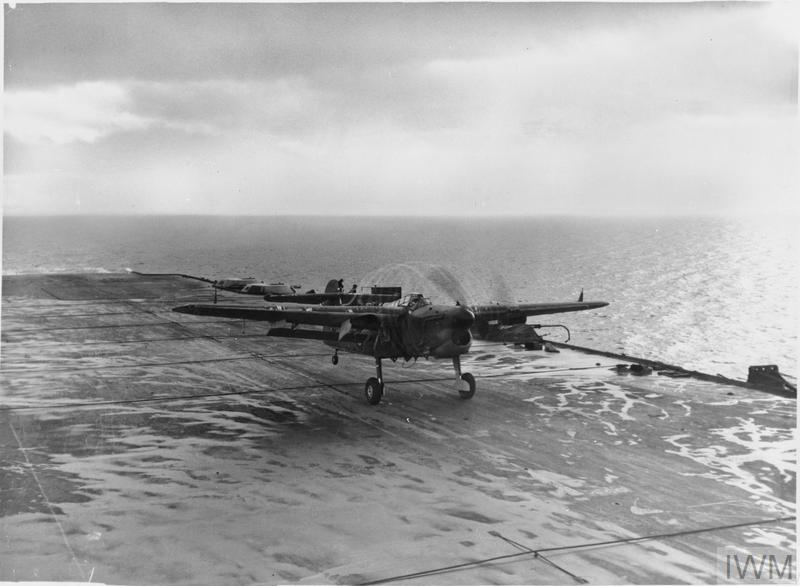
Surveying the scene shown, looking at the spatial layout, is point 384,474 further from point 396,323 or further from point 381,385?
point 381,385

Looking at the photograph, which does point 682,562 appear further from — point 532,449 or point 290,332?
point 290,332

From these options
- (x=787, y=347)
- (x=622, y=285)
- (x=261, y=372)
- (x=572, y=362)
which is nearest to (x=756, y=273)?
(x=622, y=285)

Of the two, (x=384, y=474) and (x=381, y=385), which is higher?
(x=381, y=385)

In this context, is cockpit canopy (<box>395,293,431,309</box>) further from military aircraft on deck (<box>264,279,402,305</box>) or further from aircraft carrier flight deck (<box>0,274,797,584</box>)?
aircraft carrier flight deck (<box>0,274,797,584</box>)

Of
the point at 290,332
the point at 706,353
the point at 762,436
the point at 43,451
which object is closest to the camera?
the point at 43,451

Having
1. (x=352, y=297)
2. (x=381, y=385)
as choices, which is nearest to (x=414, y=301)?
(x=381, y=385)

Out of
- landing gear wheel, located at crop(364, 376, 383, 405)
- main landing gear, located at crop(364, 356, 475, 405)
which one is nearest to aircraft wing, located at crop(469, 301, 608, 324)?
main landing gear, located at crop(364, 356, 475, 405)

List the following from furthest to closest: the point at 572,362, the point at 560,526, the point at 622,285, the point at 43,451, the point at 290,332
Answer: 1. the point at 622,285
2. the point at 572,362
3. the point at 290,332
4. the point at 43,451
5. the point at 560,526

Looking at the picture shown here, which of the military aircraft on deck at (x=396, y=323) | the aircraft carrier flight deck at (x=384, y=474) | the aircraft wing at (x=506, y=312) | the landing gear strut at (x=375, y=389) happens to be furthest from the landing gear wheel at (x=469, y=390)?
the landing gear strut at (x=375, y=389)
